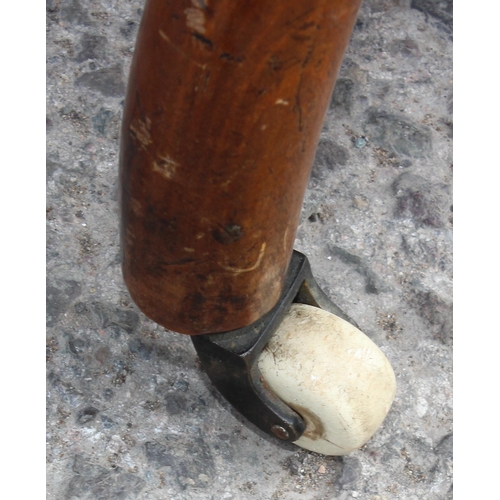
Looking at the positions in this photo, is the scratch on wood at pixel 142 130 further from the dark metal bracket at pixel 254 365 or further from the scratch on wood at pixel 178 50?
the dark metal bracket at pixel 254 365

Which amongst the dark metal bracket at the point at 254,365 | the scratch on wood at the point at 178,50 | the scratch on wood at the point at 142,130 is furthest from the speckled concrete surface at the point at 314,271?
the scratch on wood at the point at 178,50

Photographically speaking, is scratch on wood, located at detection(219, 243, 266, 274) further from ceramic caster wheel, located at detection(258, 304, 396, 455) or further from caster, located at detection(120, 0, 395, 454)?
ceramic caster wheel, located at detection(258, 304, 396, 455)

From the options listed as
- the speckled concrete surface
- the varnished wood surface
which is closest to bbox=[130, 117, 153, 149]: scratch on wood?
the varnished wood surface

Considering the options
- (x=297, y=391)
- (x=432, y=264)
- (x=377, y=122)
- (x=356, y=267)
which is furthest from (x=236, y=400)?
(x=377, y=122)

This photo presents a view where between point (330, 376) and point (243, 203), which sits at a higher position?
point (243, 203)

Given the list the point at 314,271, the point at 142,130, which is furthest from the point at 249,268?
the point at 314,271

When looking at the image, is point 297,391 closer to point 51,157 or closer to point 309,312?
point 309,312

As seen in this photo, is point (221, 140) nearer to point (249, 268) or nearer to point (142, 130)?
point (142, 130)
